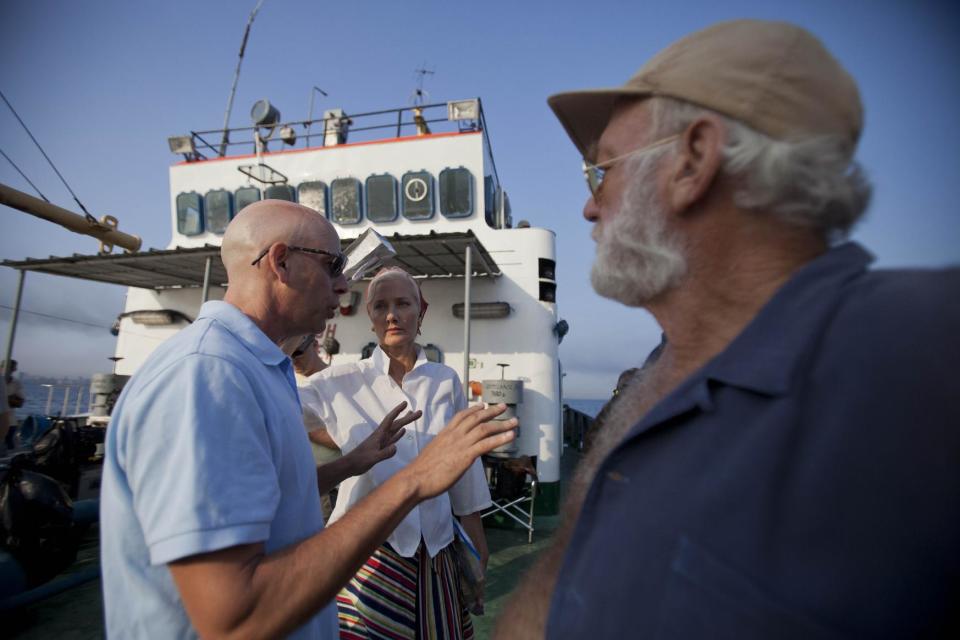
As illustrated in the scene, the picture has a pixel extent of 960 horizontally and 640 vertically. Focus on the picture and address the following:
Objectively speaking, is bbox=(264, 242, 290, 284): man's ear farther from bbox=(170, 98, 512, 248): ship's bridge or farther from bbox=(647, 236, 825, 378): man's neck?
bbox=(170, 98, 512, 248): ship's bridge

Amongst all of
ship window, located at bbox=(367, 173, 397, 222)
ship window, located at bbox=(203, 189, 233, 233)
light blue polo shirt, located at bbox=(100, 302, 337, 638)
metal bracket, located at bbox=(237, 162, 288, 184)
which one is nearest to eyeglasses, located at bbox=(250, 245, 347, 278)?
light blue polo shirt, located at bbox=(100, 302, 337, 638)

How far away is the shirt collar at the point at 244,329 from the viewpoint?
5.18 ft

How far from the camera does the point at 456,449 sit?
1.53m

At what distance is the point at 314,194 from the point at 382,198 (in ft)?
4.72

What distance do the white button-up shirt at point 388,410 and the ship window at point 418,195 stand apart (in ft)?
21.0

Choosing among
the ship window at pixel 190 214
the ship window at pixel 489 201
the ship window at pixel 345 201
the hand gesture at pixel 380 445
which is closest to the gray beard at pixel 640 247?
the hand gesture at pixel 380 445

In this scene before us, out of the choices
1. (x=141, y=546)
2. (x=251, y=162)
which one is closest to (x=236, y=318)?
(x=141, y=546)

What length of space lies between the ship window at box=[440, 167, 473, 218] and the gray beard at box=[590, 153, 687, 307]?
7.74 meters

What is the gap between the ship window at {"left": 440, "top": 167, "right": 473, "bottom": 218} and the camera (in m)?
8.80

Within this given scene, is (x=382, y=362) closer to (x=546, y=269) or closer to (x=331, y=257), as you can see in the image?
(x=331, y=257)

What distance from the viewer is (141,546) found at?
130 cm

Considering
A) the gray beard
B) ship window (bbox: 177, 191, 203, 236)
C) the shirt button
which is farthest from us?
ship window (bbox: 177, 191, 203, 236)

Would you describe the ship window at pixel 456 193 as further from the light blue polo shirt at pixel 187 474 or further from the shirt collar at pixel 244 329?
the light blue polo shirt at pixel 187 474

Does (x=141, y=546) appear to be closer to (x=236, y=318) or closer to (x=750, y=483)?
(x=236, y=318)
